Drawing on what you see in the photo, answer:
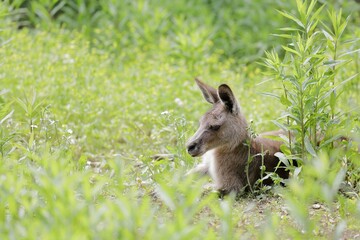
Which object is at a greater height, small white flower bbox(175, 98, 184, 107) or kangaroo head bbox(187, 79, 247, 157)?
kangaroo head bbox(187, 79, 247, 157)

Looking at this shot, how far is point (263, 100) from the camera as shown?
980cm

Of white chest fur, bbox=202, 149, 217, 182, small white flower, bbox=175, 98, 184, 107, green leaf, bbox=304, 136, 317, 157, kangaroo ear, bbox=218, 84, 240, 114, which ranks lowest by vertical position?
small white flower, bbox=175, 98, 184, 107

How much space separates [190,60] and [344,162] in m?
4.51

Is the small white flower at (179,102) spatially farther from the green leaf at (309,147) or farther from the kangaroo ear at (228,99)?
the green leaf at (309,147)

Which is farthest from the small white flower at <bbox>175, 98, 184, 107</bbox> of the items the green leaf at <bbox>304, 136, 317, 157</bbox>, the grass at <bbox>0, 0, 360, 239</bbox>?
the green leaf at <bbox>304, 136, 317, 157</bbox>

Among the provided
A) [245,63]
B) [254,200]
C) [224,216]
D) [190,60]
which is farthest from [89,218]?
[245,63]

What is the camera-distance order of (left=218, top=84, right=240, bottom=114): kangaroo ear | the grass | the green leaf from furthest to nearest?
(left=218, top=84, right=240, bottom=114): kangaroo ear < the green leaf < the grass

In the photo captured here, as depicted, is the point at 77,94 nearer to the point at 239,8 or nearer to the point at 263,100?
the point at 263,100

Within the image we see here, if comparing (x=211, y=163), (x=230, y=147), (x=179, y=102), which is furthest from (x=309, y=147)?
(x=179, y=102)

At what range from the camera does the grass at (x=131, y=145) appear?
4.42 m

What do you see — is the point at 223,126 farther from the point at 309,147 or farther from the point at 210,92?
the point at 309,147

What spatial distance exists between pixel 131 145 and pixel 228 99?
1.98 m

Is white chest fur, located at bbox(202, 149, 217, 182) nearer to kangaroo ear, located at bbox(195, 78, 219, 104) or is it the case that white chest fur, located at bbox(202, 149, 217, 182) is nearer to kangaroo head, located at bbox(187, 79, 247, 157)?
kangaroo head, located at bbox(187, 79, 247, 157)

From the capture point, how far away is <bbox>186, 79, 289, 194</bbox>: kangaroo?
679 centimetres
